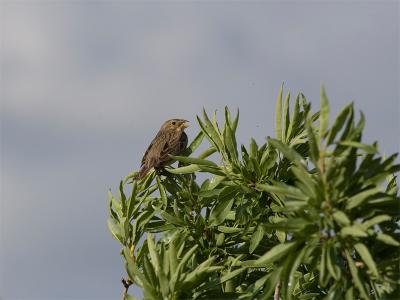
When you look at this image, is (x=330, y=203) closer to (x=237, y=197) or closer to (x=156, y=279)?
(x=156, y=279)

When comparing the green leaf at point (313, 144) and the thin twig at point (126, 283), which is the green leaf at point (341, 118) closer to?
the green leaf at point (313, 144)

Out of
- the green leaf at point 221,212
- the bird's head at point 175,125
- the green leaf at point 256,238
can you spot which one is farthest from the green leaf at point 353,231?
the bird's head at point 175,125

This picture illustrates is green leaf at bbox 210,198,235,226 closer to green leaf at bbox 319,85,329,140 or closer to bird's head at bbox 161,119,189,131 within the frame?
green leaf at bbox 319,85,329,140

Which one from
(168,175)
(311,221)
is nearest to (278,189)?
(311,221)

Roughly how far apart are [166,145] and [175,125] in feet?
6.18

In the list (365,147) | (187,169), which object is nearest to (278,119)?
(187,169)

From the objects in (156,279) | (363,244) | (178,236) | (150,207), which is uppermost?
(150,207)

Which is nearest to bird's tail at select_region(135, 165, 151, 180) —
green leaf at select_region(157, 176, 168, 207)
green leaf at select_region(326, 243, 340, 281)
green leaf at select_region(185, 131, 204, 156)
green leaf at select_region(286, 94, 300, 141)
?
green leaf at select_region(185, 131, 204, 156)

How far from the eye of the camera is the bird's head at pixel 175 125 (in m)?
12.3

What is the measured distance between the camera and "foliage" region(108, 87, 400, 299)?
4660 millimetres

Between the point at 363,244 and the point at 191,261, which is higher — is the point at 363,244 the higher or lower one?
the lower one

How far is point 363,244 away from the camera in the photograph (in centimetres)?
467

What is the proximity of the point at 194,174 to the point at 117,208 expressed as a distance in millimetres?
801

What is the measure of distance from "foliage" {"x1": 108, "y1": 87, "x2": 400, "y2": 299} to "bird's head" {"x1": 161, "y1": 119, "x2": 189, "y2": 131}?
3.93m
